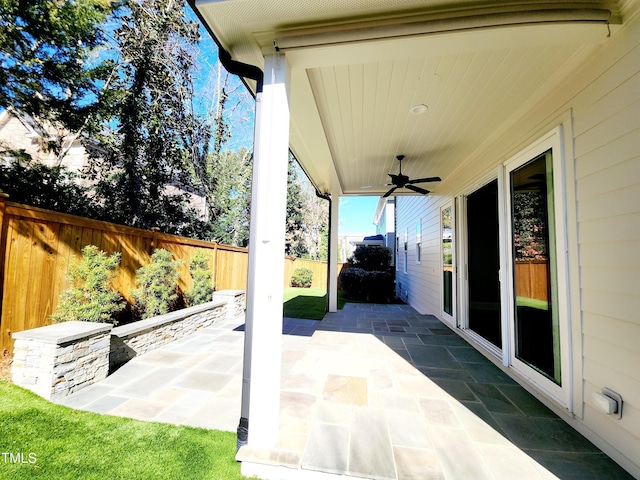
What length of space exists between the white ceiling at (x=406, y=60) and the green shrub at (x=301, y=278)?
8.23 metres

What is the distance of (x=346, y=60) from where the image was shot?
1.86 metres

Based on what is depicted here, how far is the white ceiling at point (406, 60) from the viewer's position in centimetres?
158

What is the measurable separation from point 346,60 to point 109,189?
5.45m

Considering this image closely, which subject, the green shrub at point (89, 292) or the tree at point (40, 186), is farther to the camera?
the tree at point (40, 186)

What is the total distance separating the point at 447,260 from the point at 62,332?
548 centimetres

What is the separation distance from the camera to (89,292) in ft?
10.2

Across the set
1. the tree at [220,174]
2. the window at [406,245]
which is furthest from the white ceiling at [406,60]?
the tree at [220,174]

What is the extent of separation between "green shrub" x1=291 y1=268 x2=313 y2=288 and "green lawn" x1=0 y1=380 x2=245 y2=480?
375 inches

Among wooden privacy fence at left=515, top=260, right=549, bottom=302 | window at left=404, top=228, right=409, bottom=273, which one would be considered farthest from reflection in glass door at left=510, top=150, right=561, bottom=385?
window at left=404, top=228, right=409, bottom=273

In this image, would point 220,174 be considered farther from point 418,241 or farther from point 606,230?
point 606,230

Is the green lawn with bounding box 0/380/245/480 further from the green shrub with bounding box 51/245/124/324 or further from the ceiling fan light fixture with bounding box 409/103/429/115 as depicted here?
the ceiling fan light fixture with bounding box 409/103/429/115

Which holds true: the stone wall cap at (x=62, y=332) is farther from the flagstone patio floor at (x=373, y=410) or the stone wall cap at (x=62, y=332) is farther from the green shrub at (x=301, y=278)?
the green shrub at (x=301, y=278)

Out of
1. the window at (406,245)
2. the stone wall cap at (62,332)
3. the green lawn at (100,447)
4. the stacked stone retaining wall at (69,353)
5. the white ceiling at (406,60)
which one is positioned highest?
the white ceiling at (406,60)

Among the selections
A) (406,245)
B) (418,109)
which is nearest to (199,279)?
(418,109)
